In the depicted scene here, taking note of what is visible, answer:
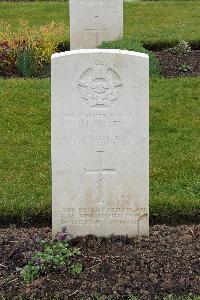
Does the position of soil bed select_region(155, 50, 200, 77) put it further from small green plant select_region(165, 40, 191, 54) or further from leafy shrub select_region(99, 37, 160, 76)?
leafy shrub select_region(99, 37, 160, 76)

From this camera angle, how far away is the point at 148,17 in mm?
15383

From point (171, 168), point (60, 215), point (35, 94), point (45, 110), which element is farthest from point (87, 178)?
point (35, 94)

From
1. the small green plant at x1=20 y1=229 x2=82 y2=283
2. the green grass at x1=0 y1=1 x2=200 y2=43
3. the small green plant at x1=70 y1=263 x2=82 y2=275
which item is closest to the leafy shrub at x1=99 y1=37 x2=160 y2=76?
the green grass at x1=0 y1=1 x2=200 y2=43

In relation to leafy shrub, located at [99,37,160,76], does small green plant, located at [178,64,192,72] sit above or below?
below

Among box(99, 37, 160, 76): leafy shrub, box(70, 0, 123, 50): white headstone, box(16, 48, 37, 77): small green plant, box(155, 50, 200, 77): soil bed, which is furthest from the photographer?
box(70, 0, 123, 50): white headstone

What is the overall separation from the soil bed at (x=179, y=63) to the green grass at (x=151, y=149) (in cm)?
84

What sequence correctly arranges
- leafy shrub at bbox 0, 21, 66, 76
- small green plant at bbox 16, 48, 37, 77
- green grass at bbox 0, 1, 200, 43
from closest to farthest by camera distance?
1. small green plant at bbox 16, 48, 37, 77
2. leafy shrub at bbox 0, 21, 66, 76
3. green grass at bbox 0, 1, 200, 43

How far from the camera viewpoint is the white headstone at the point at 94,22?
1166 centimetres

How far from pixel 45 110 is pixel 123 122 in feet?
12.1

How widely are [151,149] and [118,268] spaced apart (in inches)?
105

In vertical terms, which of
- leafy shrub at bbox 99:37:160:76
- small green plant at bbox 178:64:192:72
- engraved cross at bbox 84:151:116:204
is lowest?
engraved cross at bbox 84:151:116:204

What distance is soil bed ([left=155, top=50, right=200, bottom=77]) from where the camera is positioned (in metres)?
10.8

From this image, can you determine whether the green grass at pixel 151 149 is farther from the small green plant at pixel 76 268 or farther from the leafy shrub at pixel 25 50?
the small green plant at pixel 76 268

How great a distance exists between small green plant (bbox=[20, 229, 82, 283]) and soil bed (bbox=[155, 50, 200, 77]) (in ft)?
18.9
